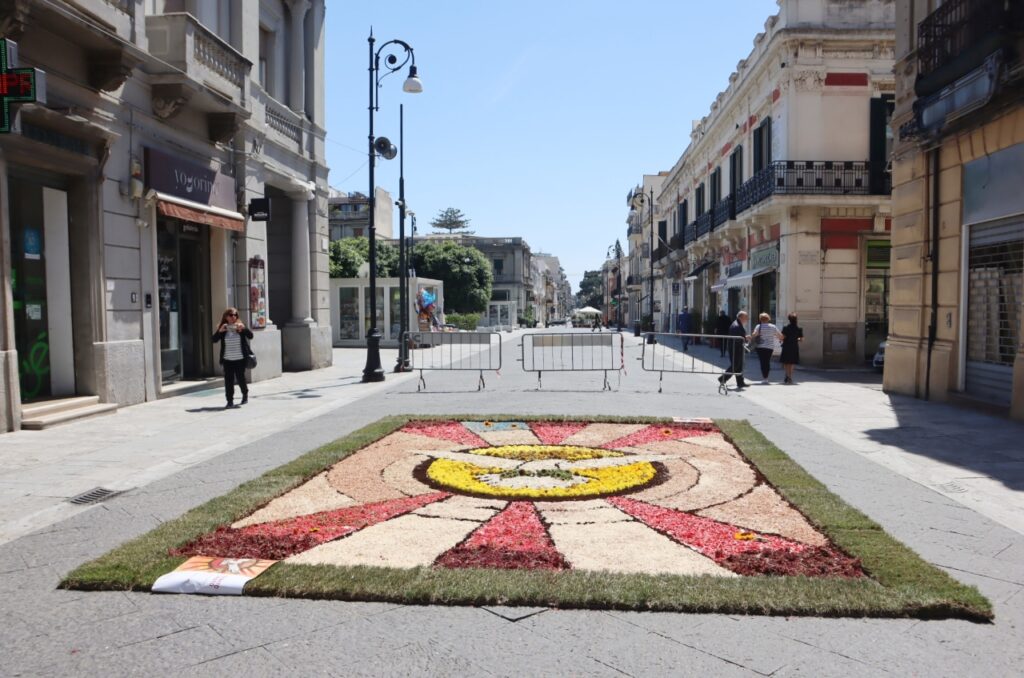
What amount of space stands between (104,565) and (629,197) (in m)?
85.0

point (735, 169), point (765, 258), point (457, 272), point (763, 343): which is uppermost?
point (735, 169)

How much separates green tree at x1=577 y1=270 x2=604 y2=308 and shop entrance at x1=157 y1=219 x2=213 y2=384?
13342 cm

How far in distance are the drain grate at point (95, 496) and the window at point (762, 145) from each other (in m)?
22.3

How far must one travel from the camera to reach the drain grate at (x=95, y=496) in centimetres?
594

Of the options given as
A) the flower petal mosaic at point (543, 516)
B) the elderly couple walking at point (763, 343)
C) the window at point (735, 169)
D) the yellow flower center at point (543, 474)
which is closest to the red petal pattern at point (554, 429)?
the flower petal mosaic at point (543, 516)

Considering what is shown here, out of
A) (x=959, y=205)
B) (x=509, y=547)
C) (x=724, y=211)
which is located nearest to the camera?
(x=509, y=547)

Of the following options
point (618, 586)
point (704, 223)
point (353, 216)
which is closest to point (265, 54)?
point (618, 586)

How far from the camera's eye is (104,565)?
430cm

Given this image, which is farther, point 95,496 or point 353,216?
point 353,216

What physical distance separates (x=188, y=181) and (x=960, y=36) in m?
13.2

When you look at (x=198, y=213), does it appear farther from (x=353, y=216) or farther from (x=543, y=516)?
(x=353, y=216)

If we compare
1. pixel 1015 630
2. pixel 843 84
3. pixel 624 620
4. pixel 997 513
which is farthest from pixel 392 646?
pixel 843 84

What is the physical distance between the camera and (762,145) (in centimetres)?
2434

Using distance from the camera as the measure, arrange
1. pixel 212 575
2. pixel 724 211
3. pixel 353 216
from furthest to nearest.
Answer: pixel 353 216
pixel 724 211
pixel 212 575
